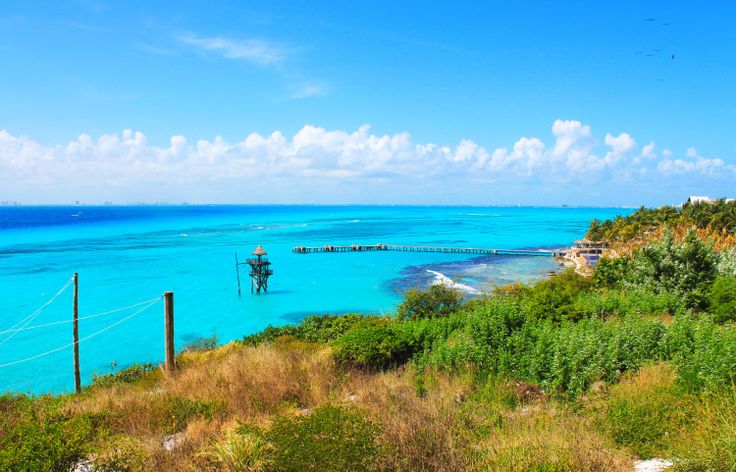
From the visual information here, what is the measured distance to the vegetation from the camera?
4.95m

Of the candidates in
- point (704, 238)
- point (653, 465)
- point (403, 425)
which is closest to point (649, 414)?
point (653, 465)

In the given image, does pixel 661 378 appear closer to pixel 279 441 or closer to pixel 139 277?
pixel 279 441

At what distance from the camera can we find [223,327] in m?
28.5

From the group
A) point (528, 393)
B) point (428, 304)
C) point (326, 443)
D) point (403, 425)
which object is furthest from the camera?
point (428, 304)

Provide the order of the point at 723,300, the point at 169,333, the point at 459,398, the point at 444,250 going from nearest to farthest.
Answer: the point at 459,398 < the point at 169,333 < the point at 723,300 < the point at 444,250

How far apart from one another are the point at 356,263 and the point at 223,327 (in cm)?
2821

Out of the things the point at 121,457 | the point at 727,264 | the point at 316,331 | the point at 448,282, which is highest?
the point at 727,264

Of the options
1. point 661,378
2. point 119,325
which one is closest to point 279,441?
point 661,378

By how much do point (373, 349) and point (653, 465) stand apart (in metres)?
6.23

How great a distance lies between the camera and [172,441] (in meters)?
6.54

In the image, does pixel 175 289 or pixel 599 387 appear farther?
pixel 175 289

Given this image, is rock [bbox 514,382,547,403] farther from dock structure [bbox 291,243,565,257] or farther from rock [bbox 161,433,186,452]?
dock structure [bbox 291,243,565,257]

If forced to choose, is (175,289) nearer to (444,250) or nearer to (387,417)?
(387,417)

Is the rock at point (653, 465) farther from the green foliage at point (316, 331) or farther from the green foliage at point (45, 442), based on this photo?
the green foliage at point (316, 331)
